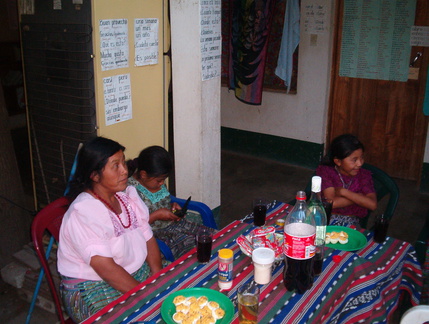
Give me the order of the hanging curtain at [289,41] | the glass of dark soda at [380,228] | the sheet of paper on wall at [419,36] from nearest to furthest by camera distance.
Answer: the glass of dark soda at [380,228], the sheet of paper on wall at [419,36], the hanging curtain at [289,41]

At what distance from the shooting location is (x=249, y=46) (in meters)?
5.85

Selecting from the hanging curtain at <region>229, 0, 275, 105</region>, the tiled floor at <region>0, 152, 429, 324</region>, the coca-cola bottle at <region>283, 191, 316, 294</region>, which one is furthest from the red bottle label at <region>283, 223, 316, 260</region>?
the hanging curtain at <region>229, 0, 275, 105</region>

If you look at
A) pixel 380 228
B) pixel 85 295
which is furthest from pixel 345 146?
pixel 85 295

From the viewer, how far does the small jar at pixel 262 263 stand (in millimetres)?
2022

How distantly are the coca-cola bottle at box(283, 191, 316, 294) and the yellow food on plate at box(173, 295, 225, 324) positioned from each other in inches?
13.8

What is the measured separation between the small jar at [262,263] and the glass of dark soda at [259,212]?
0.54 m

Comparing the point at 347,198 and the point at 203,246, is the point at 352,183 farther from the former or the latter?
the point at 203,246

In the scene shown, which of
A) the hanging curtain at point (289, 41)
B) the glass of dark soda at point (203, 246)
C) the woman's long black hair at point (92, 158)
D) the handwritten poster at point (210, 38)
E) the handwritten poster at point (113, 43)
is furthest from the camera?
the hanging curtain at point (289, 41)

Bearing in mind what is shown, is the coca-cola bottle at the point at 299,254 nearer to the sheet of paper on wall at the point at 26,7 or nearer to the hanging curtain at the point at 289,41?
the sheet of paper on wall at the point at 26,7

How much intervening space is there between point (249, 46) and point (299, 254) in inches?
170

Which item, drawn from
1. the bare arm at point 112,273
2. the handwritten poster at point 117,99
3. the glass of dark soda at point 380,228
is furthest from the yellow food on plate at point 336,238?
the handwritten poster at point 117,99

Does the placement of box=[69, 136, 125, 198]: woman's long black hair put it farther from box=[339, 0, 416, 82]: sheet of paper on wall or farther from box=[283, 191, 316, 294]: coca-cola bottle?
box=[339, 0, 416, 82]: sheet of paper on wall

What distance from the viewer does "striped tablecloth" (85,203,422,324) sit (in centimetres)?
190

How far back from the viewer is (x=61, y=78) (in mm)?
3301
